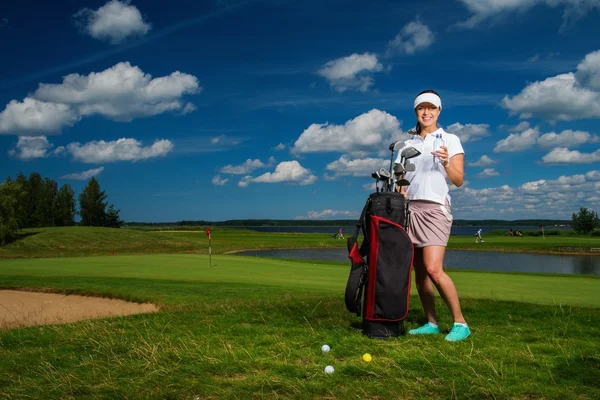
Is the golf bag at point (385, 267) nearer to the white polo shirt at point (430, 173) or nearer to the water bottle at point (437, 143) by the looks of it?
the white polo shirt at point (430, 173)

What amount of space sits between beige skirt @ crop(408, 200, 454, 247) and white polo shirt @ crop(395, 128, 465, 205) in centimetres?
9

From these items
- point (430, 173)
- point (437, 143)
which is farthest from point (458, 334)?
point (437, 143)

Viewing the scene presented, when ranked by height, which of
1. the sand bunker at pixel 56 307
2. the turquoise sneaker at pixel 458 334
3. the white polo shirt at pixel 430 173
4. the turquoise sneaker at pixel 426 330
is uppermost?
the white polo shirt at pixel 430 173

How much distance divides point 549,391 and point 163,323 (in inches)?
169

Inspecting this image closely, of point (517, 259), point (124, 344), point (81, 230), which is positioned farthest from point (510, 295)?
point (81, 230)

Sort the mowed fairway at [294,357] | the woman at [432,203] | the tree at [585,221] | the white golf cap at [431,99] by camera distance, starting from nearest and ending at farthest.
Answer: the mowed fairway at [294,357] → the woman at [432,203] → the white golf cap at [431,99] → the tree at [585,221]

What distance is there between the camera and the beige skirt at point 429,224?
17.6ft

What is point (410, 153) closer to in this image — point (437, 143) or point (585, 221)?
point (437, 143)

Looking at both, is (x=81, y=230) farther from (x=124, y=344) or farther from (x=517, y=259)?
(x=124, y=344)

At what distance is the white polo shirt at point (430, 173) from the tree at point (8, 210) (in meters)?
50.9

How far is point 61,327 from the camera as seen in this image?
6.33 metres

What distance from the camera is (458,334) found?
16.9ft

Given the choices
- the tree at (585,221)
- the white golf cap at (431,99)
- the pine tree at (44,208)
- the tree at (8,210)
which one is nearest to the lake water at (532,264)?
the tree at (8,210)

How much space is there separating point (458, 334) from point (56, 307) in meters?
10.2
